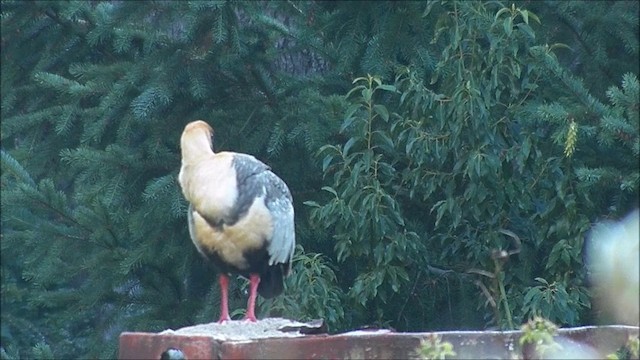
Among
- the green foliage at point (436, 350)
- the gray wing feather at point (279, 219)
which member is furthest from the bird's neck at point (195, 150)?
the green foliage at point (436, 350)

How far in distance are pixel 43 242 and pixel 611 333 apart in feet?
11.9

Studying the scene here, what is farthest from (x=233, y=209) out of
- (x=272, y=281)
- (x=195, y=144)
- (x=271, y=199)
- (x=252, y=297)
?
(x=272, y=281)

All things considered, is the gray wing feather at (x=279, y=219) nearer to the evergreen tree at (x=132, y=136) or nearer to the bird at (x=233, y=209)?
the bird at (x=233, y=209)

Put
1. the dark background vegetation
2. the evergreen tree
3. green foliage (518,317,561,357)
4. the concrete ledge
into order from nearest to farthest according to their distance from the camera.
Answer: green foliage (518,317,561,357), the concrete ledge, the dark background vegetation, the evergreen tree

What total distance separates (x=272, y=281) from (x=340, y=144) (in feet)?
5.82

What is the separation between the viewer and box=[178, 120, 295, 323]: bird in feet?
15.5

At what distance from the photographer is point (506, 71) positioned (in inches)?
251

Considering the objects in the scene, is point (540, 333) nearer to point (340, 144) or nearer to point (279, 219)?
point (279, 219)

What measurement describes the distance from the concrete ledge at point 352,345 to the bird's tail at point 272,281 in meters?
0.81

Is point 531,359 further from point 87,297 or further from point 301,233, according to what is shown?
point 87,297

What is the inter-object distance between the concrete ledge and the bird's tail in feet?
2.66

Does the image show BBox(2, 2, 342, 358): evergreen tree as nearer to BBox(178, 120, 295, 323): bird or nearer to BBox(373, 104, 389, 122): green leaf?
BBox(373, 104, 389, 122): green leaf

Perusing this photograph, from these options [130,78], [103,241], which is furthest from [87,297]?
[130,78]

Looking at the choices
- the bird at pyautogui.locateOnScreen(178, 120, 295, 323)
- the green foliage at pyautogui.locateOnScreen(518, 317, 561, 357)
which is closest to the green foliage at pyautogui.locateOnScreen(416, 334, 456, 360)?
the green foliage at pyautogui.locateOnScreen(518, 317, 561, 357)
